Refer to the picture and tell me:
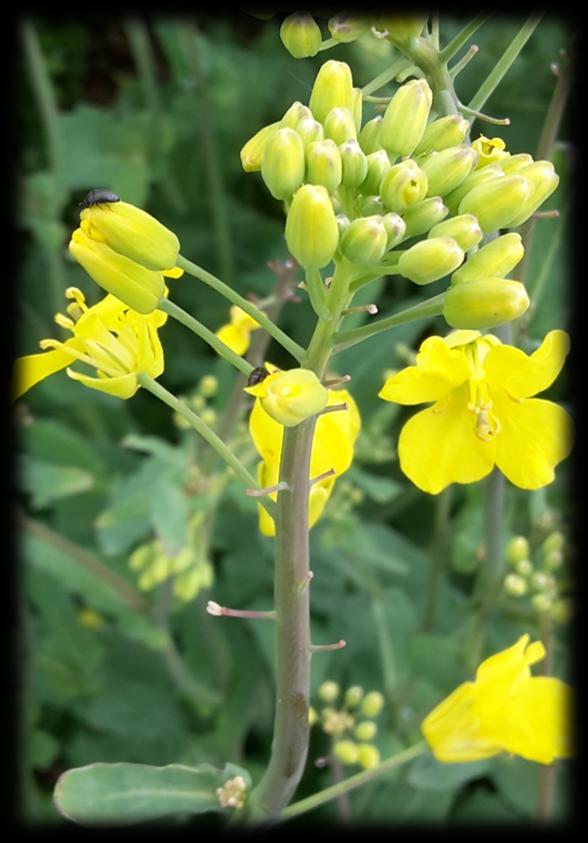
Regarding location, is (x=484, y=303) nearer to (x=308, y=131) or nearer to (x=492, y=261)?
(x=492, y=261)

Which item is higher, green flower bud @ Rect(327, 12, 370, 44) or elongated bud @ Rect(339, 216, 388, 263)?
green flower bud @ Rect(327, 12, 370, 44)

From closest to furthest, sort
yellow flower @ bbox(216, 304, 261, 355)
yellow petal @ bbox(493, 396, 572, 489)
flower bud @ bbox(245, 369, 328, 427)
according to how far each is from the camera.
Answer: flower bud @ bbox(245, 369, 328, 427)
yellow petal @ bbox(493, 396, 572, 489)
yellow flower @ bbox(216, 304, 261, 355)

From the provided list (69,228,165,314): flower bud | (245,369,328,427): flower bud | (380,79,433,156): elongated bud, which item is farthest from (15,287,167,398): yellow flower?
(380,79,433,156): elongated bud

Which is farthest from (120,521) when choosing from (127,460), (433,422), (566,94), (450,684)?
(566,94)

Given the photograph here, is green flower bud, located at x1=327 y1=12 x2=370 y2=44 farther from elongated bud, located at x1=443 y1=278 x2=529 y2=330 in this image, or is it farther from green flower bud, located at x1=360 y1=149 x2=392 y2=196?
elongated bud, located at x1=443 y1=278 x2=529 y2=330

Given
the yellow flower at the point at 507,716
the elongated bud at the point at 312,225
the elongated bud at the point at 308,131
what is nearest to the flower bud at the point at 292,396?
the elongated bud at the point at 312,225
